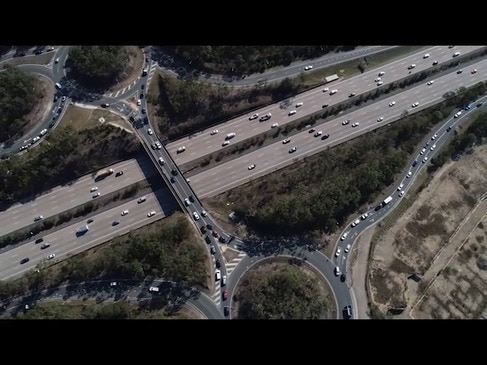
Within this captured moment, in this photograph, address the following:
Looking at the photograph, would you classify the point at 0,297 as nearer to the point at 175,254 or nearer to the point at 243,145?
the point at 175,254

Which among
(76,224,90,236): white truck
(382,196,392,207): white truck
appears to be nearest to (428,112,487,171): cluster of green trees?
(382,196,392,207): white truck

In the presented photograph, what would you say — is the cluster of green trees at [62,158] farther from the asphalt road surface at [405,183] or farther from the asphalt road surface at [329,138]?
the asphalt road surface at [405,183]

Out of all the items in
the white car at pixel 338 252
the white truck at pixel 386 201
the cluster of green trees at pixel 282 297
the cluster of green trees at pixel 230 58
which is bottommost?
the cluster of green trees at pixel 282 297

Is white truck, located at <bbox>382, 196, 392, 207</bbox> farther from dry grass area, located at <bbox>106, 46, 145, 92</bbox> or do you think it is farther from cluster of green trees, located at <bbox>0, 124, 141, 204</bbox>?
dry grass area, located at <bbox>106, 46, 145, 92</bbox>

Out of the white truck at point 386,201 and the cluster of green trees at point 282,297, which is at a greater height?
the white truck at point 386,201

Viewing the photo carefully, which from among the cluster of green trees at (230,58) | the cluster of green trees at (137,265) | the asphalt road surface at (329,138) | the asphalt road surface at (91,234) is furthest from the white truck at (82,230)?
the cluster of green trees at (230,58)

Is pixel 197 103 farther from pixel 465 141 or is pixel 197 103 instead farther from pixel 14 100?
pixel 465 141
